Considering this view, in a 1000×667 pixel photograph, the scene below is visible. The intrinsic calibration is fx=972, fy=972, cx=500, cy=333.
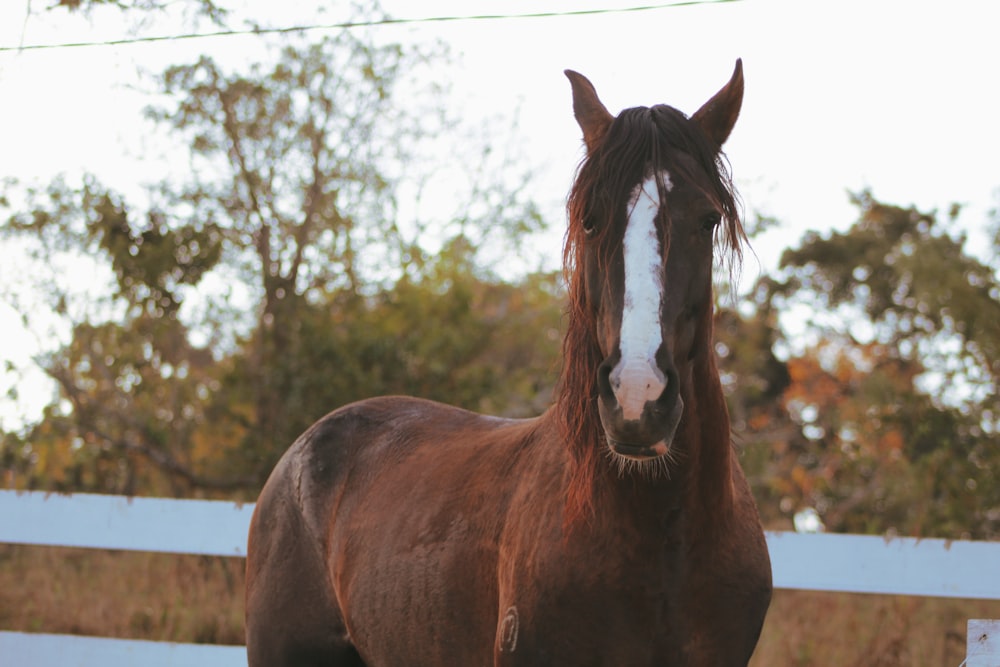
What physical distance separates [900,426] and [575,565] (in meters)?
9.08

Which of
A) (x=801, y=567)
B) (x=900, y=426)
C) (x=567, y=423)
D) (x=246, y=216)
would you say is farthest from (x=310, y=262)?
(x=567, y=423)

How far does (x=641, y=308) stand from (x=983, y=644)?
5.79ft

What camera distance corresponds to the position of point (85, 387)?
34.7 ft

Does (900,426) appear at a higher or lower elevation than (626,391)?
lower

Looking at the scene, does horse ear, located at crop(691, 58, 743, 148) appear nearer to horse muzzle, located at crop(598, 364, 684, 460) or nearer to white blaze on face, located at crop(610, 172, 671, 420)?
white blaze on face, located at crop(610, 172, 671, 420)

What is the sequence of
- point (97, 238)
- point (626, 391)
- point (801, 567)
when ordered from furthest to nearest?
1. point (97, 238)
2. point (801, 567)
3. point (626, 391)

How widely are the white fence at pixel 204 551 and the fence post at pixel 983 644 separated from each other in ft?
4.76

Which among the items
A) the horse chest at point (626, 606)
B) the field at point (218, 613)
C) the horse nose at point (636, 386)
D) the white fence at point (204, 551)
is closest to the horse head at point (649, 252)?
the horse nose at point (636, 386)

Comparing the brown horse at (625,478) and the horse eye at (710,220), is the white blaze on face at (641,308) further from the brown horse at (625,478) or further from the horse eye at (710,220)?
the horse eye at (710,220)

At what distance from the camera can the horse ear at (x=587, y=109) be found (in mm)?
2740

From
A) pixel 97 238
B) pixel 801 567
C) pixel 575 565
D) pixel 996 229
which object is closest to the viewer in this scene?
pixel 575 565

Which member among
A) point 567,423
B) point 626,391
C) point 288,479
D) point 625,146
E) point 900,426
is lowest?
point 900,426

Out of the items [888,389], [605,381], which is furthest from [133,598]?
[888,389]

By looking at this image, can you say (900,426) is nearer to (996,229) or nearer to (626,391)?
(996,229)
